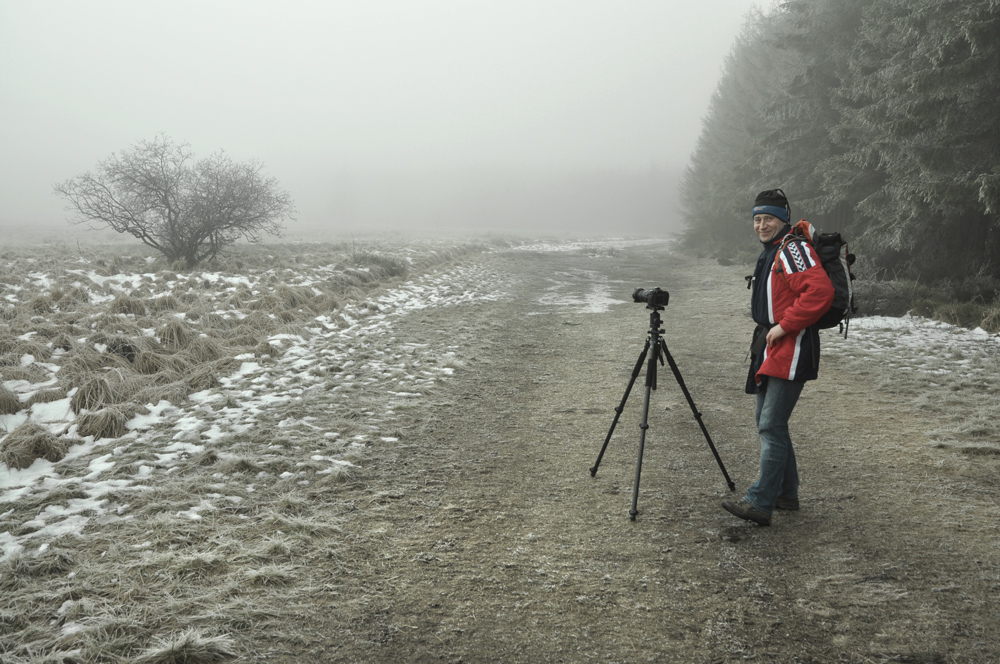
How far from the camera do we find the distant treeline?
30.0 feet

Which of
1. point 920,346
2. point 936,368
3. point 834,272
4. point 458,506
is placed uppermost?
point 834,272

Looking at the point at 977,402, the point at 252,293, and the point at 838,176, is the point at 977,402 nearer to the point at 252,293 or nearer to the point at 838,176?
the point at 838,176

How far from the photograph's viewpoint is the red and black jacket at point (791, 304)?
3.16 m

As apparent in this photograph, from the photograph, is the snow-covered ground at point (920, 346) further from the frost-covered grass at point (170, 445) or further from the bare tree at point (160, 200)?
the bare tree at point (160, 200)

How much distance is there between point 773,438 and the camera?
3.50m

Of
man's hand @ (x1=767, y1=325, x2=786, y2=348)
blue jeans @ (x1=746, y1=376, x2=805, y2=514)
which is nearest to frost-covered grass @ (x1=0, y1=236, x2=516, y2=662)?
blue jeans @ (x1=746, y1=376, x2=805, y2=514)

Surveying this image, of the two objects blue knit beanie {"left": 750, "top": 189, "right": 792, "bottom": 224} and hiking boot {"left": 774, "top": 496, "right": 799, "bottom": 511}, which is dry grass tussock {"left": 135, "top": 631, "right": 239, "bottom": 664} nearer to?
hiking boot {"left": 774, "top": 496, "right": 799, "bottom": 511}

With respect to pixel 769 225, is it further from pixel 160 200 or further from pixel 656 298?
pixel 160 200

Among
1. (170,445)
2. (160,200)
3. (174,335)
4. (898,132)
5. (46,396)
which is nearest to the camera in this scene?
(170,445)

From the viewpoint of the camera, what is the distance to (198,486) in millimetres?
4016

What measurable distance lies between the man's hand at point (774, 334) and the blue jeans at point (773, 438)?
251 mm

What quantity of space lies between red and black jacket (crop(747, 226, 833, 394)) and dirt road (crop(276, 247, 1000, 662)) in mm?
1144

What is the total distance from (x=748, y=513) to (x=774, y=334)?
1.24 metres

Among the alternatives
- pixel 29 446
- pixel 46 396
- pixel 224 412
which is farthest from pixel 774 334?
pixel 46 396
